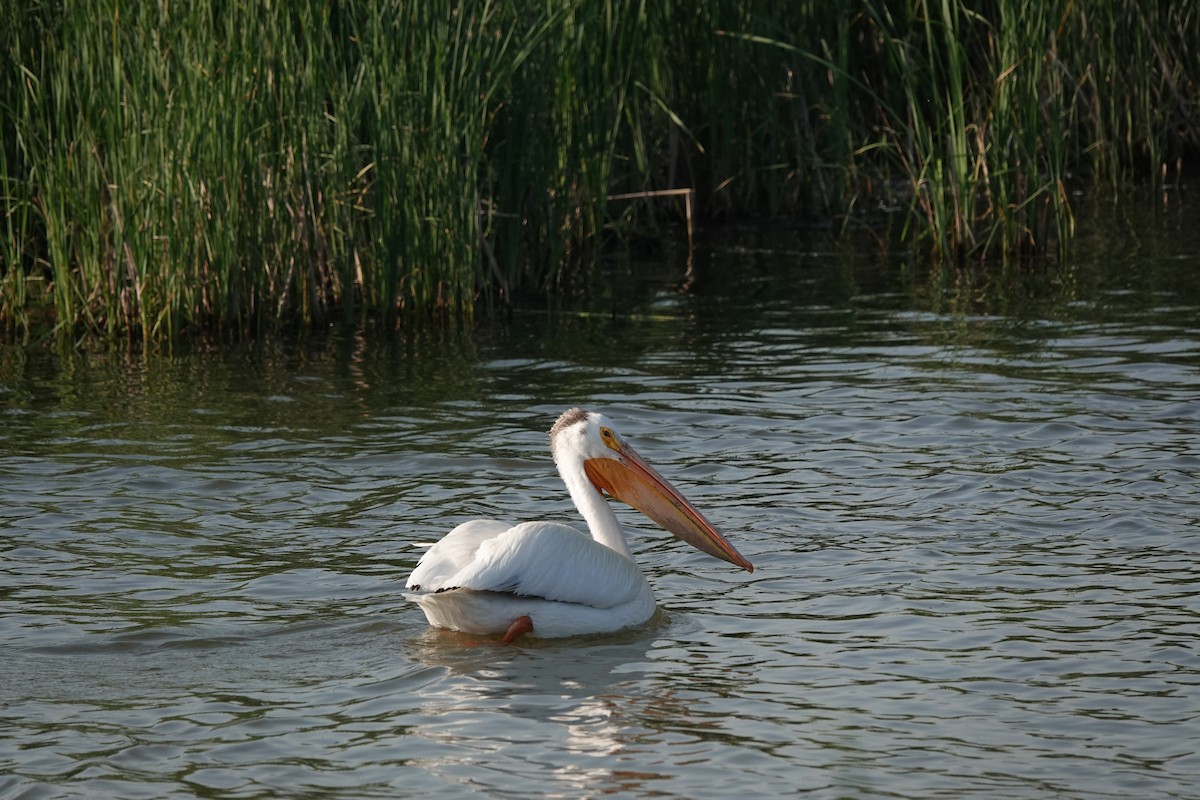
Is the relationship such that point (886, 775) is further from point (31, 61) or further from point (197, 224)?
point (31, 61)

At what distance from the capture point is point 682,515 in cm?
611

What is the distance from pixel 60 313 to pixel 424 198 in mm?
2211

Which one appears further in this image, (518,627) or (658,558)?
(658,558)

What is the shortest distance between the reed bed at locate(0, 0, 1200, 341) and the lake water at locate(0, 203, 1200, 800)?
1.49ft

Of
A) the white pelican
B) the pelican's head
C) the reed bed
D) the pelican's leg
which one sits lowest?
the pelican's leg

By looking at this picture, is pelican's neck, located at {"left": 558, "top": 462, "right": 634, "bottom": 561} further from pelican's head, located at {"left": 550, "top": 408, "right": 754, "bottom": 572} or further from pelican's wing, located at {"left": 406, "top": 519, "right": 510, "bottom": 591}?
pelican's wing, located at {"left": 406, "top": 519, "right": 510, "bottom": 591}

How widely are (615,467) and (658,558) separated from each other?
0.62m

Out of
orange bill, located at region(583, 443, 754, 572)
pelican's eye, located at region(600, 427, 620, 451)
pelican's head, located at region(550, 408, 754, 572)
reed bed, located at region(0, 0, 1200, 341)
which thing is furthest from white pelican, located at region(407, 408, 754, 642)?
reed bed, located at region(0, 0, 1200, 341)

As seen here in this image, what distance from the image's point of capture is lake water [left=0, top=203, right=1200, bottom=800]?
453cm

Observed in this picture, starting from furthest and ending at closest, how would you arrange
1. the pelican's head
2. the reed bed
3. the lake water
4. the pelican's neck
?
the reed bed < the pelican's head < the pelican's neck < the lake water

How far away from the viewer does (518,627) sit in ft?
17.9

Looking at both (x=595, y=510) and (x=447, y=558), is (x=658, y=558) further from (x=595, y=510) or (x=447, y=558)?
(x=447, y=558)

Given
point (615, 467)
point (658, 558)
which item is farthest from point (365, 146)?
point (615, 467)

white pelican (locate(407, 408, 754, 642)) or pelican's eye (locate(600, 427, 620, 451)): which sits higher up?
pelican's eye (locate(600, 427, 620, 451))
